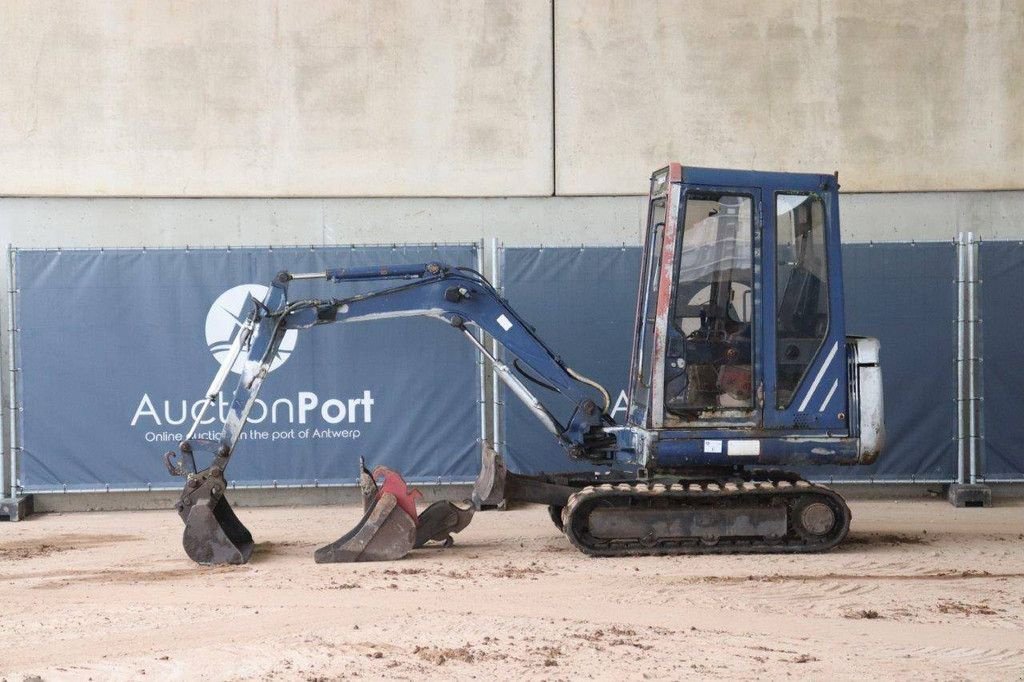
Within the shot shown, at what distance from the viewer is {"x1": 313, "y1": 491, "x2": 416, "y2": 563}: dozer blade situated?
8.70 metres

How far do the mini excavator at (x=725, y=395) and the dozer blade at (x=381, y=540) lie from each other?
10 mm

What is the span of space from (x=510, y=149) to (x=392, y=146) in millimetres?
1177

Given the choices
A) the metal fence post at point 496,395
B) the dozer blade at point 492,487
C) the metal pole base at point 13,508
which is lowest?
the metal pole base at point 13,508

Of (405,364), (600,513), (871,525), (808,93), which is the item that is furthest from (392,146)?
(871,525)

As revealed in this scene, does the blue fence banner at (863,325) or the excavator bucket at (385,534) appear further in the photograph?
the blue fence banner at (863,325)

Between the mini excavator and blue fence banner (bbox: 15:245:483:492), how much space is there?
2.36 meters

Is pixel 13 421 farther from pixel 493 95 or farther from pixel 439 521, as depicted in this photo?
pixel 493 95

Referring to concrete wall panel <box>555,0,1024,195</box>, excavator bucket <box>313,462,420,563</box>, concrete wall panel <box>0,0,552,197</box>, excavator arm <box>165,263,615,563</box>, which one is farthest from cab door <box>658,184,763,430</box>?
concrete wall panel <box>0,0,552,197</box>

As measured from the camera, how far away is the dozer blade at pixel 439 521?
9141 millimetres

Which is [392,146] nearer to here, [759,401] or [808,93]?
[808,93]

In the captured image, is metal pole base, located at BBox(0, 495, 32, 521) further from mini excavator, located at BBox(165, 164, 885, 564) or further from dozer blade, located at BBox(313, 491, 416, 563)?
dozer blade, located at BBox(313, 491, 416, 563)

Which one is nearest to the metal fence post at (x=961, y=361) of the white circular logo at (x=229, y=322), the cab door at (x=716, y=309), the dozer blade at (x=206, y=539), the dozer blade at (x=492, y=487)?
the cab door at (x=716, y=309)

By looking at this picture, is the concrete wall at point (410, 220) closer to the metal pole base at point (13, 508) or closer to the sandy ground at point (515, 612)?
the metal pole base at point (13, 508)

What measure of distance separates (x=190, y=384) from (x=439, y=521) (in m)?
3.37
